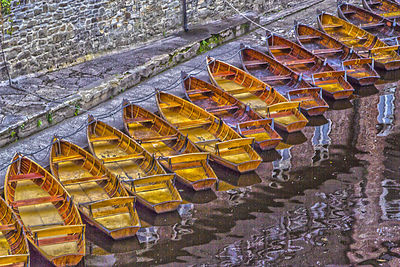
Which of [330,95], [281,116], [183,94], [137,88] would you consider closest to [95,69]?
[137,88]

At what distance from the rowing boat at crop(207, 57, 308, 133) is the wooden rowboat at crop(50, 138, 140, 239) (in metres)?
3.45

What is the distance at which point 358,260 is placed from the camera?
8859 mm

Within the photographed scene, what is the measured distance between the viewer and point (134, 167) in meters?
10.7

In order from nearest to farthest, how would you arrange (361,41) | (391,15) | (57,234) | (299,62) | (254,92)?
(57,234) → (254,92) → (299,62) → (361,41) → (391,15)

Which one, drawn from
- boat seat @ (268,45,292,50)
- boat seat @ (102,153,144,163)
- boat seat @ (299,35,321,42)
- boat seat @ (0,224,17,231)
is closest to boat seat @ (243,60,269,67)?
boat seat @ (268,45,292,50)

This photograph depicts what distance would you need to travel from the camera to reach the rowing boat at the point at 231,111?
38.0 ft

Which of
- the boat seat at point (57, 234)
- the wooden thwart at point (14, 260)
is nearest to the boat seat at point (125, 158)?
the boat seat at point (57, 234)

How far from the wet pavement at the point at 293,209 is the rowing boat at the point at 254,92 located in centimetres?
30

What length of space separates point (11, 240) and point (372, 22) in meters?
11.2

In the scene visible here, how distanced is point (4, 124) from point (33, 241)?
120 inches

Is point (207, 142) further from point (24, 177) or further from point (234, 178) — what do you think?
point (24, 177)

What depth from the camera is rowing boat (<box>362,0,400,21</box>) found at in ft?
58.2

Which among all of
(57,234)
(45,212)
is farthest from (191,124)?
(57,234)

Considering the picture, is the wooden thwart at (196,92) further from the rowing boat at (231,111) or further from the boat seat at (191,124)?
the boat seat at (191,124)
